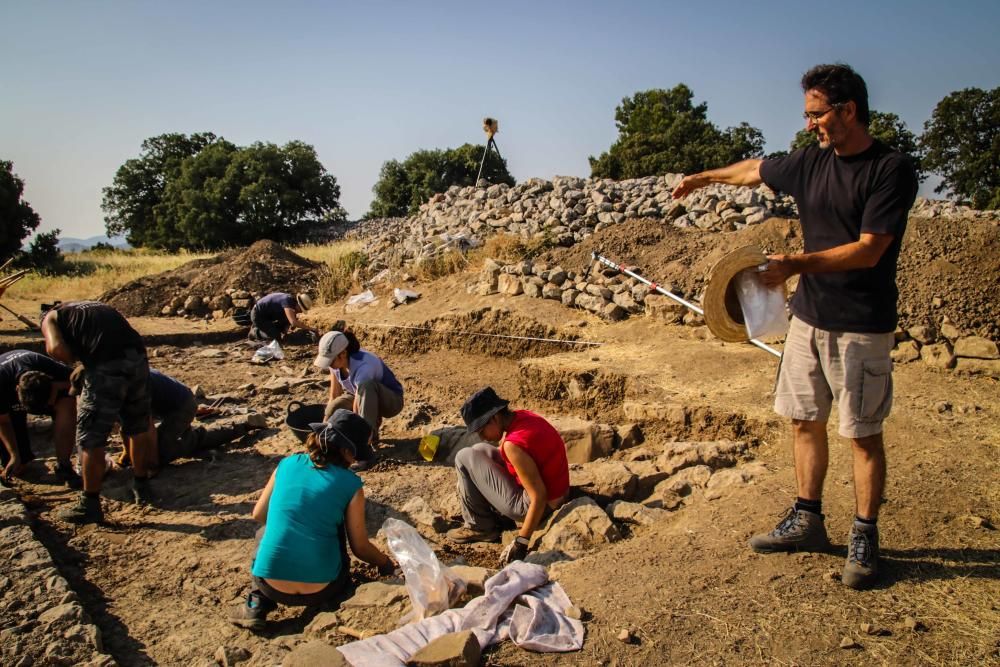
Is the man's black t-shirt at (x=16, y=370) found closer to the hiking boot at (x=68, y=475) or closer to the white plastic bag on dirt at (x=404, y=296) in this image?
the hiking boot at (x=68, y=475)

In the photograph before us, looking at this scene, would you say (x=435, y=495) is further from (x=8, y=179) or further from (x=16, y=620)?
(x=8, y=179)

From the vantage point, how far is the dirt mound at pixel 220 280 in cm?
1416

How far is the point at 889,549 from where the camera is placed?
3.10m

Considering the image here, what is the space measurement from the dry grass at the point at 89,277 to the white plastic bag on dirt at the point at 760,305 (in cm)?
1611

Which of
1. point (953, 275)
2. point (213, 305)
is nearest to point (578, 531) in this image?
point (953, 275)

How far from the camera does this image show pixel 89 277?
18312 millimetres

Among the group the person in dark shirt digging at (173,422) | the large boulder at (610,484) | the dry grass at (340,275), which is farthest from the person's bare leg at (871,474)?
the dry grass at (340,275)

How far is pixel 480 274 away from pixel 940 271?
6463 millimetres

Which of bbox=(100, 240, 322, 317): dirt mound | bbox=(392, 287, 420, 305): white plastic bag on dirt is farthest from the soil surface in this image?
bbox=(100, 240, 322, 317): dirt mound

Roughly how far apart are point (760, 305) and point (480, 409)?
165cm

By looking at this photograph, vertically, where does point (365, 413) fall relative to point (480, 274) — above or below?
below

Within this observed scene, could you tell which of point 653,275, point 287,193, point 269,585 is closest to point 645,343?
point 653,275

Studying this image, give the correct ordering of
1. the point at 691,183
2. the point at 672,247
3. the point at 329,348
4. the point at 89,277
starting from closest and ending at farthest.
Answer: the point at 691,183, the point at 329,348, the point at 672,247, the point at 89,277

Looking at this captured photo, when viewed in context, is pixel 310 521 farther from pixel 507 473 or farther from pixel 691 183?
pixel 691 183
